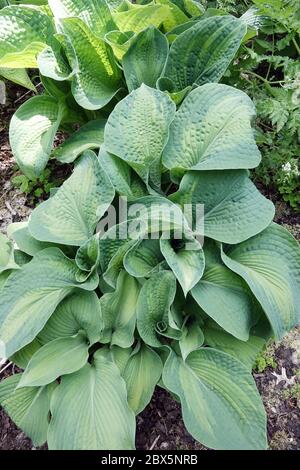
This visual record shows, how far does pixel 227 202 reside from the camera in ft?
4.68

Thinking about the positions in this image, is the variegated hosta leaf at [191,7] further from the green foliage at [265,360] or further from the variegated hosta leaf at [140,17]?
the green foliage at [265,360]

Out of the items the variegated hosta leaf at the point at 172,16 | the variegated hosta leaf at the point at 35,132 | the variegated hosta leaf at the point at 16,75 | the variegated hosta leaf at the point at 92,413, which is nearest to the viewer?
the variegated hosta leaf at the point at 92,413

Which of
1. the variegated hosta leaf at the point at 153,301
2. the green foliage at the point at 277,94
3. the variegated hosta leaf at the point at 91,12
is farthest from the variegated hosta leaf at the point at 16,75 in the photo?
the variegated hosta leaf at the point at 153,301

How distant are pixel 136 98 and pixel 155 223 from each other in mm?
440

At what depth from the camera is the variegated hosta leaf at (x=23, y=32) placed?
1.58 metres

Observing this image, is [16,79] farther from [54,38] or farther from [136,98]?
[136,98]

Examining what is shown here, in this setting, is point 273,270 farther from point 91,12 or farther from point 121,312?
point 91,12

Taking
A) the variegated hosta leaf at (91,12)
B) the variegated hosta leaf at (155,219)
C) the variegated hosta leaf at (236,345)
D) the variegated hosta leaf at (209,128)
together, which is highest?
the variegated hosta leaf at (91,12)

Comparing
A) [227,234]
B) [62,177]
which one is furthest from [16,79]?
[227,234]

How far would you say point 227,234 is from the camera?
1.38 metres

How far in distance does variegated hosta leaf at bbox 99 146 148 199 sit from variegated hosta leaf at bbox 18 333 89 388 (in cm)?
46

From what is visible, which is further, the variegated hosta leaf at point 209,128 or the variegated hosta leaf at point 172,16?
the variegated hosta leaf at point 172,16

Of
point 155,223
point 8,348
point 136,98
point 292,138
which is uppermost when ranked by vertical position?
point 136,98

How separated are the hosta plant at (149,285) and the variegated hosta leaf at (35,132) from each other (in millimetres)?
170
